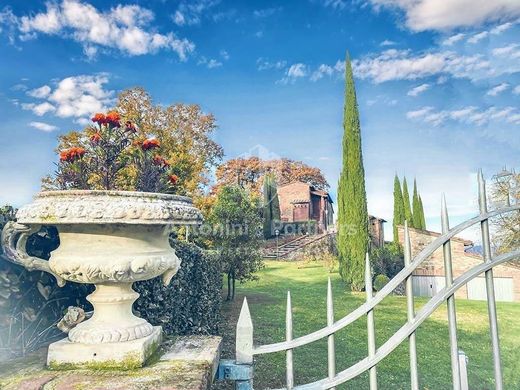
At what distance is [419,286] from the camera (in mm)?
16141

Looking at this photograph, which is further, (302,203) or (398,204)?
(302,203)

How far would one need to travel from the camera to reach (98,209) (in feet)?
4.57

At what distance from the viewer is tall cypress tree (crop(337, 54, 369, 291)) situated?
1253cm

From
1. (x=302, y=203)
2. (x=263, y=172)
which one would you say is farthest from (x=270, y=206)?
(x=263, y=172)

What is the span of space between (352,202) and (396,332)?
39.1ft

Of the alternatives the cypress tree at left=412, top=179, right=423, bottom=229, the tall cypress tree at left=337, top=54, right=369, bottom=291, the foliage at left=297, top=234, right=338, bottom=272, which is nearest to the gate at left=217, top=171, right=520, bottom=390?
the tall cypress tree at left=337, top=54, right=369, bottom=291

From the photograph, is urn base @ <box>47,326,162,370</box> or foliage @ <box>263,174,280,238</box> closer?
urn base @ <box>47,326,162,370</box>

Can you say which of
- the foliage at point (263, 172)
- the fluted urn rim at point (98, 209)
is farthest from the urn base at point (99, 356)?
the foliage at point (263, 172)

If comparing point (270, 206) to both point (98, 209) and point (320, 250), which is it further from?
point (98, 209)

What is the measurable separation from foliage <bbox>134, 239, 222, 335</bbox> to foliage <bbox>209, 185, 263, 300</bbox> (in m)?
2.86

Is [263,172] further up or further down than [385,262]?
further up

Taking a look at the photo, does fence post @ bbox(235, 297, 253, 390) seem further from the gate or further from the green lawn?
the green lawn

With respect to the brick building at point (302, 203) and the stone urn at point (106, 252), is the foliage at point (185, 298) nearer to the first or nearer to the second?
the stone urn at point (106, 252)

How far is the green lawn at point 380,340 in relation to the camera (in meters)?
4.32
